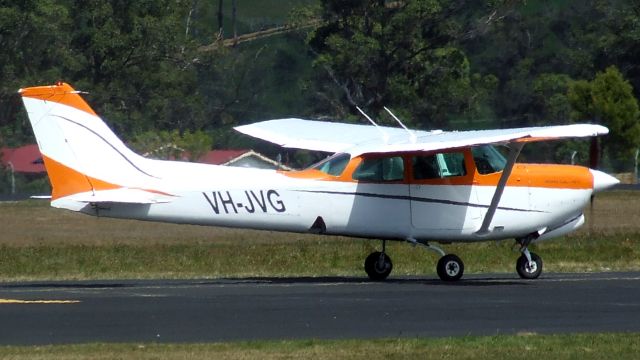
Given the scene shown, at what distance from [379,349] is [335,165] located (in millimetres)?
6596

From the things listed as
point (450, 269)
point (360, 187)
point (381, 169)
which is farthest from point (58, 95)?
point (450, 269)

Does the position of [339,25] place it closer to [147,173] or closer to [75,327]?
[147,173]

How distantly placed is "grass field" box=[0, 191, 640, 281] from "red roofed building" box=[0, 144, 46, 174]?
22.5m

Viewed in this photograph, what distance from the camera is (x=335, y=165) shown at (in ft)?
59.6

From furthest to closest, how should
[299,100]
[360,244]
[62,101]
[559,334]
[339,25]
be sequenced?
[299,100], [339,25], [360,244], [62,101], [559,334]

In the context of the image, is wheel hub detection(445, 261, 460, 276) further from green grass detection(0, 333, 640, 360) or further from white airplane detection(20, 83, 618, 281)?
green grass detection(0, 333, 640, 360)

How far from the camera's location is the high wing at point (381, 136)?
671 inches

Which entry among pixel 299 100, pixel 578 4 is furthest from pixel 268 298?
pixel 578 4

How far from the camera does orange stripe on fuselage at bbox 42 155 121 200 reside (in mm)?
17047

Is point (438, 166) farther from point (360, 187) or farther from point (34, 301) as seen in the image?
point (34, 301)

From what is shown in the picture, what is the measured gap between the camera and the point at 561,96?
185ft

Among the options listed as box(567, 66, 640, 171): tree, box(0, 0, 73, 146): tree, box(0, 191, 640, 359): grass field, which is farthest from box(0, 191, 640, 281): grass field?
box(0, 0, 73, 146): tree

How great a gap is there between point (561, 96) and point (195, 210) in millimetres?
40879

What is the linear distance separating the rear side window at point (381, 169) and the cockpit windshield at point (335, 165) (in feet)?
0.64
